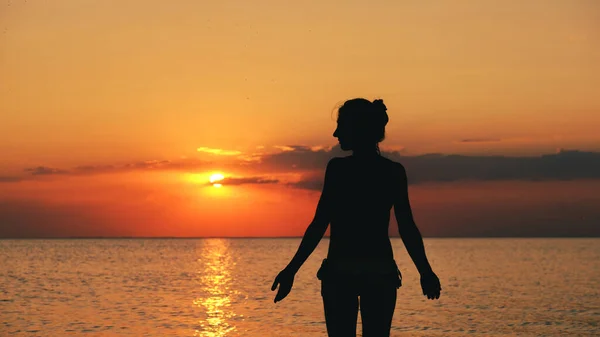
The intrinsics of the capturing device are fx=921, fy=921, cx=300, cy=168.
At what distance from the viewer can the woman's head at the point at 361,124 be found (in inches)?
239

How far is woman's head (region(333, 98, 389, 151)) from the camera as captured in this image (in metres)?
6.08

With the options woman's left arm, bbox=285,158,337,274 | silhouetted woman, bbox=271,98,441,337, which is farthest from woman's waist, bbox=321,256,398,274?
woman's left arm, bbox=285,158,337,274

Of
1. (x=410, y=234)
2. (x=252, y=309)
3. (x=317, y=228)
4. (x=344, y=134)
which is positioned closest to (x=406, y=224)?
(x=410, y=234)

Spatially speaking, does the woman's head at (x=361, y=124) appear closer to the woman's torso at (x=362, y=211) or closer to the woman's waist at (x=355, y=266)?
the woman's torso at (x=362, y=211)

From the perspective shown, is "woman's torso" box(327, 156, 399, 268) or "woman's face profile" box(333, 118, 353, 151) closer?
"woman's torso" box(327, 156, 399, 268)

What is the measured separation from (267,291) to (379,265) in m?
62.4

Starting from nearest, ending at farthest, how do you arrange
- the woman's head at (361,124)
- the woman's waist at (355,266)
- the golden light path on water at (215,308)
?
the woman's waist at (355,266) < the woman's head at (361,124) < the golden light path on water at (215,308)

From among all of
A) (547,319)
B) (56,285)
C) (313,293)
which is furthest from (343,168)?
(56,285)

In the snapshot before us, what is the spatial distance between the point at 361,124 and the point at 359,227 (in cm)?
68

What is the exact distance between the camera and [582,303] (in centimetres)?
5753

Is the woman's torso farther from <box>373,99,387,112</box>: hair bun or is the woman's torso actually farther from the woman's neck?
<box>373,99,387,112</box>: hair bun

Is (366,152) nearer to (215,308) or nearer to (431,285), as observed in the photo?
(431,285)

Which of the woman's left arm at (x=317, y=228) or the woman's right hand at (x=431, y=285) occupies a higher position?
the woman's left arm at (x=317, y=228)

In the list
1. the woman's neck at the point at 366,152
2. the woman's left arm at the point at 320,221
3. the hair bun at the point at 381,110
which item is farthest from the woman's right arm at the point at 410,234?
the woman's left arm at the point at 320,221
